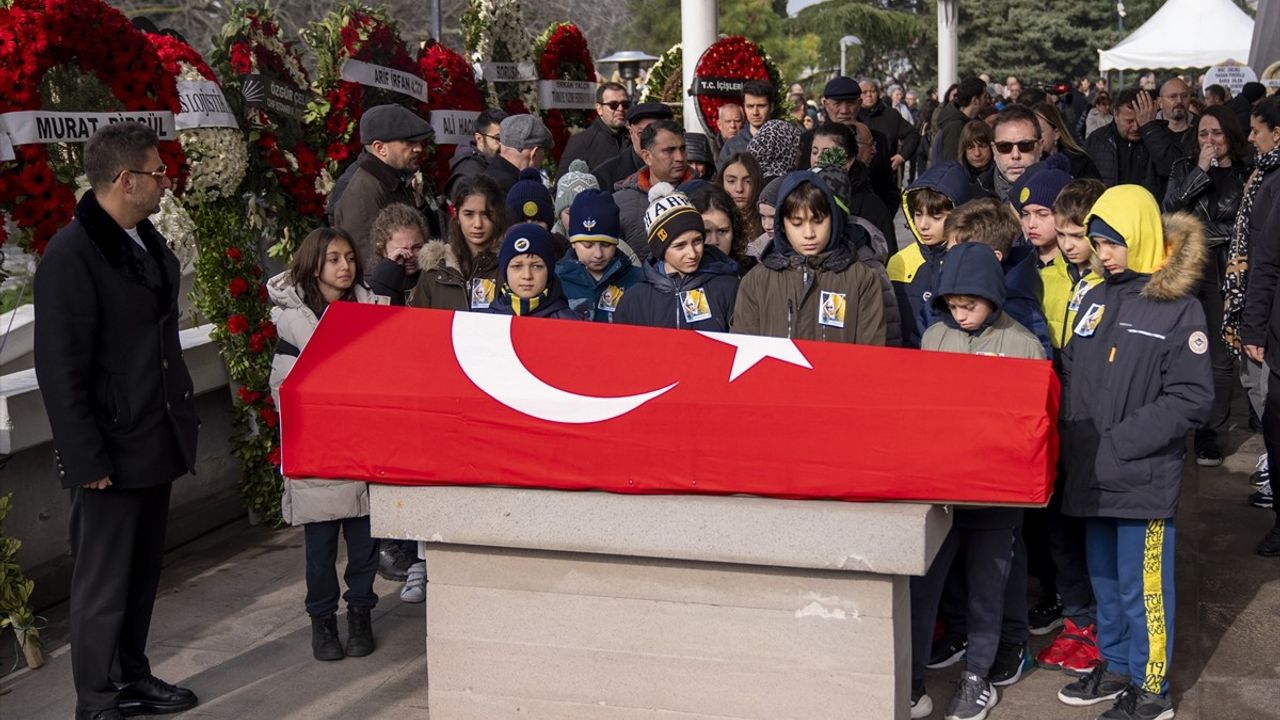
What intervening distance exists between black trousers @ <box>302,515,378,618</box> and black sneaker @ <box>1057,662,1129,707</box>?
2605mm

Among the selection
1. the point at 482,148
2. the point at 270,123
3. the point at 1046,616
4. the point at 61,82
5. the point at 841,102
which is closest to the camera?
the point at 1046,616

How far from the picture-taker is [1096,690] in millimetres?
4758

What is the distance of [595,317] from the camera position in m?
5.51

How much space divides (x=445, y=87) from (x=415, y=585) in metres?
4.40

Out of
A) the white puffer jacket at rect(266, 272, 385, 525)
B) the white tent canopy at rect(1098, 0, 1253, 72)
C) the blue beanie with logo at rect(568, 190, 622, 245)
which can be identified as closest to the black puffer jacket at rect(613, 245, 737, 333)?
the blue beanie with logo at rect(568, 190, 622, 245)

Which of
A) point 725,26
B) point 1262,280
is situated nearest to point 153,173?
point 1262,280

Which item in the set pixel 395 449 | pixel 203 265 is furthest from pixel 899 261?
pixel 203 265

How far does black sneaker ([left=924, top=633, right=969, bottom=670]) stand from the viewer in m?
5.10

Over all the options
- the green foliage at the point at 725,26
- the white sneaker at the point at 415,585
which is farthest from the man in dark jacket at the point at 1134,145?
the green foliage at the point at 725,26

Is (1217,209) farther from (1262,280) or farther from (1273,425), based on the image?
(1273,425)

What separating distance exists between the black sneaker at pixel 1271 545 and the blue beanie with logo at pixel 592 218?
3343 millimetres

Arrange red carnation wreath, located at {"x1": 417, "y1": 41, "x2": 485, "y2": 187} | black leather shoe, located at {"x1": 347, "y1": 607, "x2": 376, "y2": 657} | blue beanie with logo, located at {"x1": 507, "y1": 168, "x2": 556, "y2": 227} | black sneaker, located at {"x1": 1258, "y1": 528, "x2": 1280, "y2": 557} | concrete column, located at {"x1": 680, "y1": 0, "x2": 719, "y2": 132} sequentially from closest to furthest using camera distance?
black leather shoe, located at {"x1": 347, "y1": 607, "x2": 376, "y2": 657}, black sneaker, located at {"x1": 1258, "y1": 528, "x2": 1280, "y2": 557}, blue beanie with logo, located at {"x1": 507, "y1": 168, "x2": 556, "y2": 227}, red carnation wreath, located at {"x1": 417, "y1": 41, "x2": 485, "y2": 187}, concrete column, located at {"x1": 680, "y1": 0, "x2": 719, "y2": 132}

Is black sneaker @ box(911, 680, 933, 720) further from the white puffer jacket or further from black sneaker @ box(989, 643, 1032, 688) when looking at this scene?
the white puffer jacket

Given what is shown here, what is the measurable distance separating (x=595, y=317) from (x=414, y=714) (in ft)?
5.57
